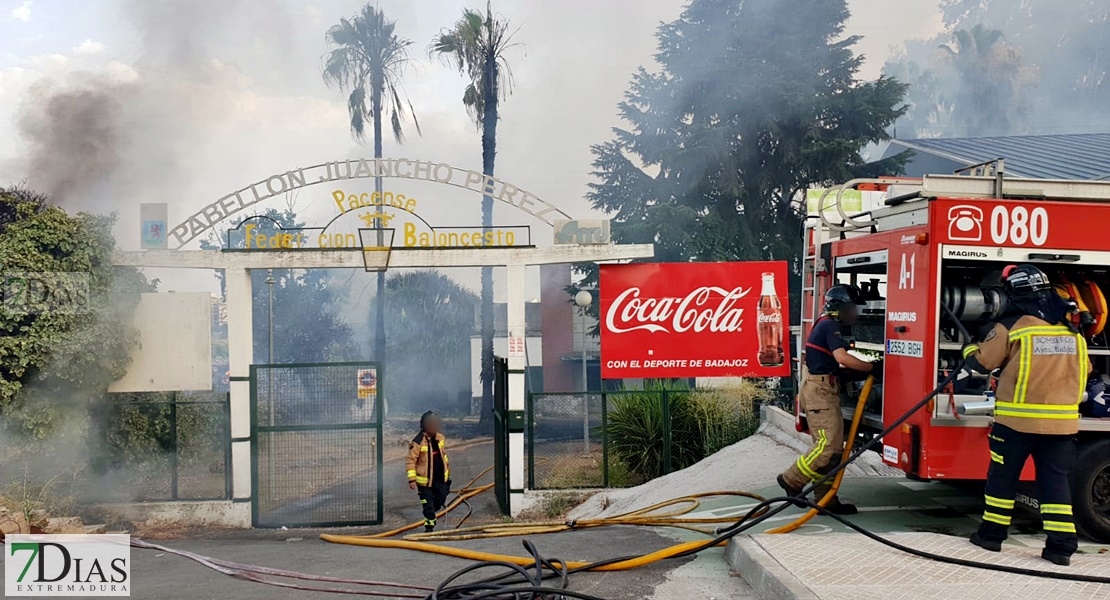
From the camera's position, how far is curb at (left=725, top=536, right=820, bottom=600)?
4.59m

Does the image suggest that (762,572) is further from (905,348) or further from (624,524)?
(624,524)

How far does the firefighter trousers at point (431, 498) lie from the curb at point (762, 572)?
4.16 metres

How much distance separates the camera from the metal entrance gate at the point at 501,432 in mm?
10586

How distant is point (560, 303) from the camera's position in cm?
3544

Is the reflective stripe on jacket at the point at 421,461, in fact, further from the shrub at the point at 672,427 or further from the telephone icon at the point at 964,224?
the telephone icon at the point at 964,224

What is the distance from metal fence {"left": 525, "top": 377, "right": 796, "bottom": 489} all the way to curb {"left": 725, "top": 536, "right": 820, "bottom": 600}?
5.51m

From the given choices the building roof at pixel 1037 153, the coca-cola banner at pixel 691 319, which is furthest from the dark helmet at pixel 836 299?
the building roof at pixel 1037 153

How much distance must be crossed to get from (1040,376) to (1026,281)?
0.57 meters

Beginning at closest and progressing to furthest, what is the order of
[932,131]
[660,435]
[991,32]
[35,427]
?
[35,427], [660,435], [991,32], [932,131]

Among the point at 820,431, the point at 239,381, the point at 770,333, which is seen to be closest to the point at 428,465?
the point at 239,381

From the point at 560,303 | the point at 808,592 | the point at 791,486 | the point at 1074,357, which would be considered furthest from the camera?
the point at 560,303

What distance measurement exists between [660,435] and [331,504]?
447 cm

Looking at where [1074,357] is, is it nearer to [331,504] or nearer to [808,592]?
[808,592]

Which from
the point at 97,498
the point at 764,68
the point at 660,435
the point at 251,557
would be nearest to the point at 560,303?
the point at 764,68
